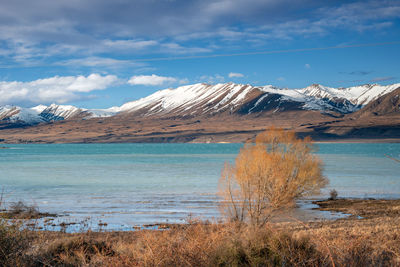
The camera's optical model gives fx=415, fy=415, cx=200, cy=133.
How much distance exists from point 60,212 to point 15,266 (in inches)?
777

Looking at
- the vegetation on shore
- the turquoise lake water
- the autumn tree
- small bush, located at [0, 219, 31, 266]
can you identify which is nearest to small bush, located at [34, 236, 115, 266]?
the vegetation on shore

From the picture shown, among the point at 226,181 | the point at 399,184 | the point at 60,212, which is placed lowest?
the point at 399,184

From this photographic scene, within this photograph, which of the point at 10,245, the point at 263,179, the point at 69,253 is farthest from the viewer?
the point at 263,179

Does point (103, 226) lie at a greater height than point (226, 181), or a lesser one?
lesser

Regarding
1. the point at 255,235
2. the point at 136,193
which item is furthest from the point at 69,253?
the point at 136,193

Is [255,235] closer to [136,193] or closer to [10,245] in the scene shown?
[10,245]

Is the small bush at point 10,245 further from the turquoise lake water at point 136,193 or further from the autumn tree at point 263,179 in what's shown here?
the turquoise lake water at point 136,193

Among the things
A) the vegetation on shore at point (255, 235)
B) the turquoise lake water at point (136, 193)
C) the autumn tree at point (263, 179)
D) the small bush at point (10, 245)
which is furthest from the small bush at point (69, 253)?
the turquoise lake water at point (136, 193)

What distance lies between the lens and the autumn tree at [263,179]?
64.0 feet

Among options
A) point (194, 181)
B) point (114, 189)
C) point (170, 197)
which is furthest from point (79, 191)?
point (194, 181)

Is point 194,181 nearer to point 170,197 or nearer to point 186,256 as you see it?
point 170,197

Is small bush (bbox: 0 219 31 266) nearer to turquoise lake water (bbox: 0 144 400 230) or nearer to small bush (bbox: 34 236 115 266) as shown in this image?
small bush (bbox: 34 236 115 266)

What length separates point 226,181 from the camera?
20359mm

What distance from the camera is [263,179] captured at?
19.5 meters
